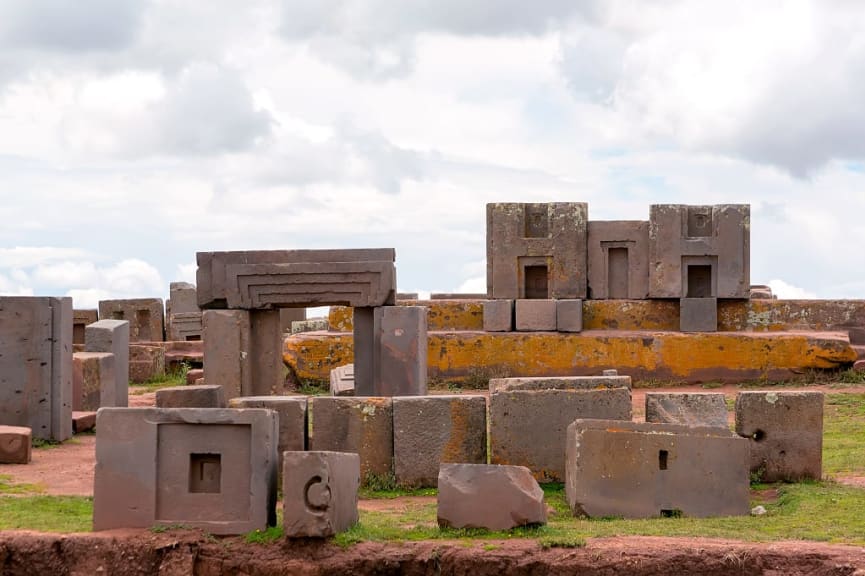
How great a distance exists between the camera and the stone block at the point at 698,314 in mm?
21828

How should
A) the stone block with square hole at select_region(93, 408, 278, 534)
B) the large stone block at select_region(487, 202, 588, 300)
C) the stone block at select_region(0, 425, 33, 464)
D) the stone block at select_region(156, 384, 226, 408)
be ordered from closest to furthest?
the stone block with square hole at select_region(93, 408, 278, 534) → the stone block at select_region(156, 384, 226, 408) → the stone block at select_region(0, 425, 33, 464) → the large stone block at select_region(487, 202, 588, 300)

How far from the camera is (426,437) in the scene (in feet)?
40.3

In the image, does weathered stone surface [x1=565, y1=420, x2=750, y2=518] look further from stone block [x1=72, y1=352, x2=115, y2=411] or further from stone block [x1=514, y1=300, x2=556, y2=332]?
stone block [x1=514, y1=300, x2=556, y2=332]

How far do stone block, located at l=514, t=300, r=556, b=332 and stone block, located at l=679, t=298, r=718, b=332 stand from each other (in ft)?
7.82

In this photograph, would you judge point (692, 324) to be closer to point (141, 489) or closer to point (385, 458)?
point (385, 458)

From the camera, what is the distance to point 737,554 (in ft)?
30.6

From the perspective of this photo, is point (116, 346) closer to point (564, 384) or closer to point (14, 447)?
point (14, 447)

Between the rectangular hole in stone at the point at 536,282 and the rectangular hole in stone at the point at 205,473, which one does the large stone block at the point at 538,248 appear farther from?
the rectangular hole in stone at the point at 205,473

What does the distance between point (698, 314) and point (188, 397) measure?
11621 millimetres

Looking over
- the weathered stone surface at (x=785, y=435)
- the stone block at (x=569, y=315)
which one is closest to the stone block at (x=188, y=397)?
the weathered stone surface at (x=785, y=435)

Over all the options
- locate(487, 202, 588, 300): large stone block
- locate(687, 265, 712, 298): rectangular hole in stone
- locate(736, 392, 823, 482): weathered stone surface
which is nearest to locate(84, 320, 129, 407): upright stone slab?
locate(487, 202, 588, 300): large stone block

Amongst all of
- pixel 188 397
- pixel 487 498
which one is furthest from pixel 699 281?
A: pixel 487 498

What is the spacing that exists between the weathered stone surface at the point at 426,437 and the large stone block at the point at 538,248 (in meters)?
10.0

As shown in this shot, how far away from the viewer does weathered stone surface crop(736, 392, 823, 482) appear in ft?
40.1
